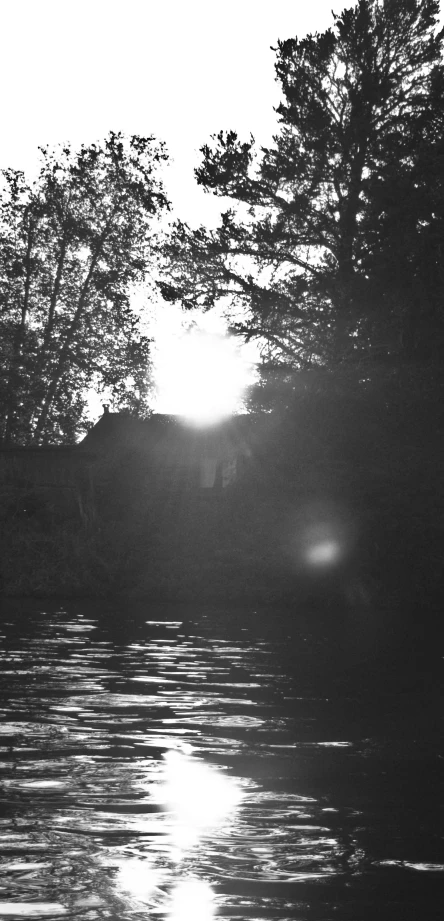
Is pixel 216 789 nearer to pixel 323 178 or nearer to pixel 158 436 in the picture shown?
pixel 323 178

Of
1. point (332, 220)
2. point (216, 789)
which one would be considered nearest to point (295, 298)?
point (332, 220)

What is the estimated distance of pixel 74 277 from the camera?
1761 inches

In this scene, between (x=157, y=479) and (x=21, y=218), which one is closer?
→ (x=157, y=479)

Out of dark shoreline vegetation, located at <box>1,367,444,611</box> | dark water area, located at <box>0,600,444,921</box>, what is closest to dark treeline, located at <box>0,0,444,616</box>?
dark shoreline vegetation, located at <box>1,367,444,611</box>

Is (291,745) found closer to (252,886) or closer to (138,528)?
(252,886)

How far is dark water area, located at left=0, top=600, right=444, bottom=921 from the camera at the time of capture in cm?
385

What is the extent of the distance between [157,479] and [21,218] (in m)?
20.0

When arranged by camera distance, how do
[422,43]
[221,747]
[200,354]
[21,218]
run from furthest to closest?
[21,218] → [200,354] → [422,43] → [221,747]

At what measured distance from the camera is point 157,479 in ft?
93.3

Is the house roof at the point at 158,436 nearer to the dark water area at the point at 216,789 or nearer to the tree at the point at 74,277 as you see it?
the tree at the point at 74,277

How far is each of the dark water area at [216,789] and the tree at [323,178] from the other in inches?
794

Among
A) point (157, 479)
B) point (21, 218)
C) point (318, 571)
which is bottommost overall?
point (318, 571)

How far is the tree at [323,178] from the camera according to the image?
30.8 m

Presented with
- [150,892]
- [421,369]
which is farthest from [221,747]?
[421,369]
